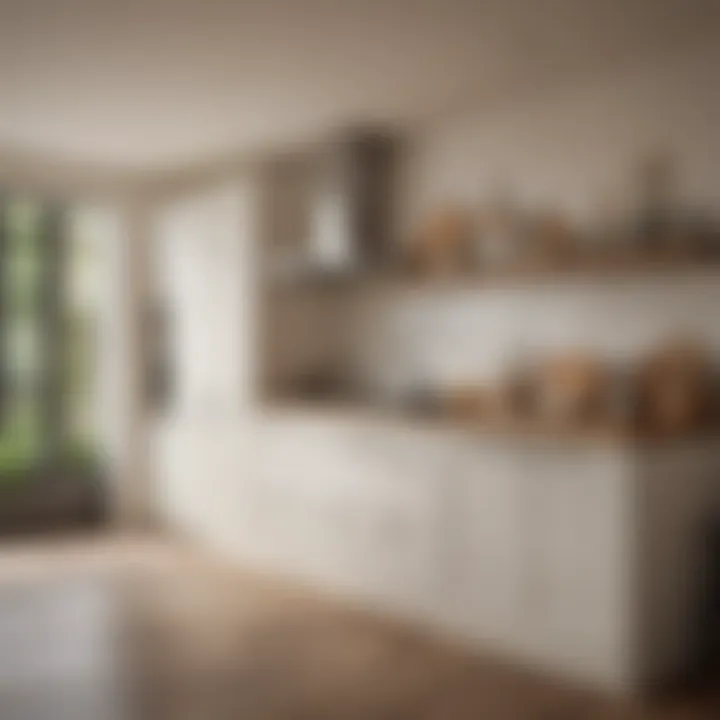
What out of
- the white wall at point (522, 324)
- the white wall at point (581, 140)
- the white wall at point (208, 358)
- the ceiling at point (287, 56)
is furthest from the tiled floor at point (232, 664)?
the ceiling at point (287, 56)

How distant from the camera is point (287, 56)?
13.4ft

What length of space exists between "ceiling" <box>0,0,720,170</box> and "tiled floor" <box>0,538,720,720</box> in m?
2.40

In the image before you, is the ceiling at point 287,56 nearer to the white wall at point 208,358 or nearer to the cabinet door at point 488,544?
the white wall at point 208,358

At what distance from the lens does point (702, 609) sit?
12.1 feet

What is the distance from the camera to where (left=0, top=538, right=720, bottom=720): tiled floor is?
3277 millimetres

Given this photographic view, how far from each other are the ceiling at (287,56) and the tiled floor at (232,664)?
240 cm

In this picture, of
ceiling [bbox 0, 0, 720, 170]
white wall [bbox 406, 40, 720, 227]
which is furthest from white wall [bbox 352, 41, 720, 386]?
ceiling [bbox 0, 0, 720, 170]

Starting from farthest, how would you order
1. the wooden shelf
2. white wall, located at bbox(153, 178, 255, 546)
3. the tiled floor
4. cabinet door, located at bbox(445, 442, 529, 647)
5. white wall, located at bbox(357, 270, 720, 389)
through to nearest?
1. white wall, located at bbox(153, 178, 255, 546)
2. white wall, located at bbox(357, 270, 720, 389)
3. the wooden shelf
4. cabinet door, located at bbox(445, 442, 529, 647)
5. the tiled floor

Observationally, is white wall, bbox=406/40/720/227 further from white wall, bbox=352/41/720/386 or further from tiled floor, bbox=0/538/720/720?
tiled floor, bbox=0/538/720/720

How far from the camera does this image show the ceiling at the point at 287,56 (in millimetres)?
3547

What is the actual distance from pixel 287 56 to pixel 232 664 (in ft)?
8.02

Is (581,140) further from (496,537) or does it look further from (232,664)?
(232,664)

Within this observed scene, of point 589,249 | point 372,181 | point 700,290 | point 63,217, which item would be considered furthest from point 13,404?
point 700,290

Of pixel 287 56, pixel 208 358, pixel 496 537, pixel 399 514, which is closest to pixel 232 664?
pixel 399 514
